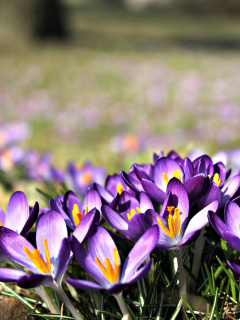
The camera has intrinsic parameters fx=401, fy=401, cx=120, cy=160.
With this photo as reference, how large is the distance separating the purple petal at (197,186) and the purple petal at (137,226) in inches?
5.6

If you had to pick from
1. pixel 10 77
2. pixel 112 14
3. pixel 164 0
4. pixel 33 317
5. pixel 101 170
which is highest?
pixel 164 0

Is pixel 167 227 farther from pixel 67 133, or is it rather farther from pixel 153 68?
pixel 153 68

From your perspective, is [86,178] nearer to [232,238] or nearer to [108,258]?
[108,258]

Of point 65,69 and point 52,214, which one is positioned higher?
point 65,69

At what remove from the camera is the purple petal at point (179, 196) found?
90 centimetres

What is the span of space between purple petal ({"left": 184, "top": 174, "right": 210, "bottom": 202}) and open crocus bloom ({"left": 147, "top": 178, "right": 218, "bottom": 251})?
0.08 ft

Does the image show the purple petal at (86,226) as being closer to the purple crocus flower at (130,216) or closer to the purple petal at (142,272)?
the purple crocus flower at (130,216)

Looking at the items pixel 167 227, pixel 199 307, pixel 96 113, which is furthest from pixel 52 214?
pixel 96 113

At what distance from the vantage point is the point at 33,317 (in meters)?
1.04

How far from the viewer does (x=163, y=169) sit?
1.06 meters

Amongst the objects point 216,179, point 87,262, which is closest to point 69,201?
point 87,262

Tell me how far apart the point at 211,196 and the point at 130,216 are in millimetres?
194

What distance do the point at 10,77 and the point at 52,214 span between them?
972 cm

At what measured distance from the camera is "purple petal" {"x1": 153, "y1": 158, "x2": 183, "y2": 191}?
3.45ft
